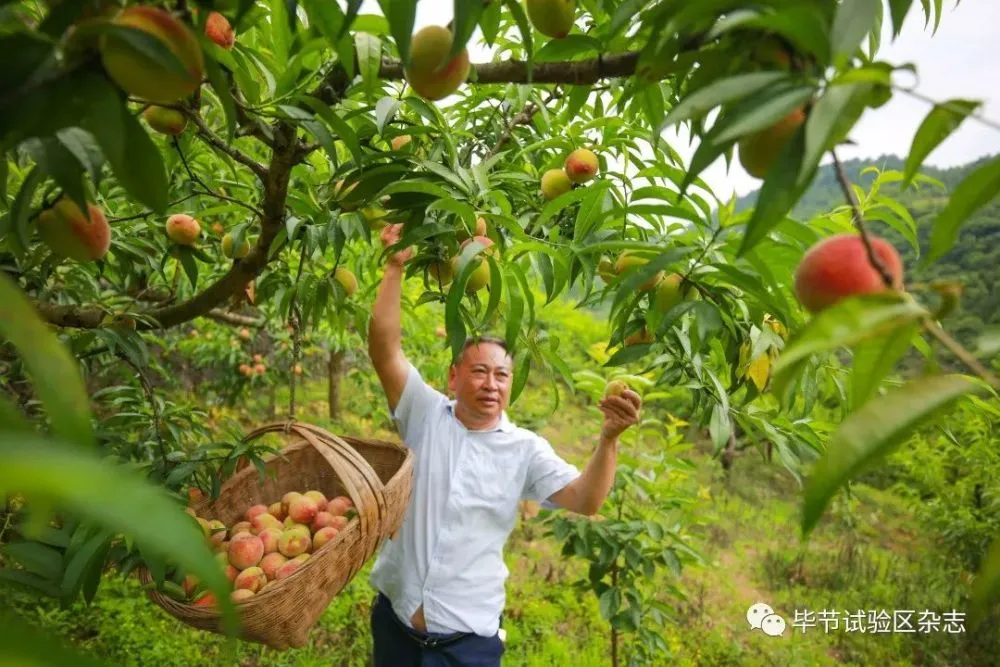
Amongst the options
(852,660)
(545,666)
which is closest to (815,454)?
(545,666)

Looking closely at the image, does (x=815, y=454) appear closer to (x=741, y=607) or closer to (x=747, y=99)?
(x=747, y=99)

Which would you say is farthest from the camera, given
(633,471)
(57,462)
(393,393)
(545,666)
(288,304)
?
(545,666)

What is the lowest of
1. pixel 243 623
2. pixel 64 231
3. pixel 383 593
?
pixel 383 593

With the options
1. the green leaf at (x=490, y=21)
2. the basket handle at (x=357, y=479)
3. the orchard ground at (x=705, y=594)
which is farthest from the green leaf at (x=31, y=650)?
the orchard ground at (x=705, y=594)

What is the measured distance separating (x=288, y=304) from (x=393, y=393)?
44cm

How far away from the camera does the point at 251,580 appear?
1205 mm

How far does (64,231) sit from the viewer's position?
0.72m

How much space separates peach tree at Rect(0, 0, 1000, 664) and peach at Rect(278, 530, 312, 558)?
1.28 feet

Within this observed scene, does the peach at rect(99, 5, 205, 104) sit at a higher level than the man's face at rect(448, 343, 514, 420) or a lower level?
higher

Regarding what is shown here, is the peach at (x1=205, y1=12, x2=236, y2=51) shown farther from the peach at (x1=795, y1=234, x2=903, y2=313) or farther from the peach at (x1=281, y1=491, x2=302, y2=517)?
the peach at (x1=281, y1=491, x2=302, y2=517)

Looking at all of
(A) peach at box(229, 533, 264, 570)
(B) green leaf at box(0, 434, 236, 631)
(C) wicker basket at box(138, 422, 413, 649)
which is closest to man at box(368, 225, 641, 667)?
(C) wicker basket at box(138, 422, 413, 649)

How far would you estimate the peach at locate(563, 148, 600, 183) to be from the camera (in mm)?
1131

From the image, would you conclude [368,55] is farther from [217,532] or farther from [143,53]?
[217,532]

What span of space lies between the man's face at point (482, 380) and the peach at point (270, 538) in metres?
0.65
